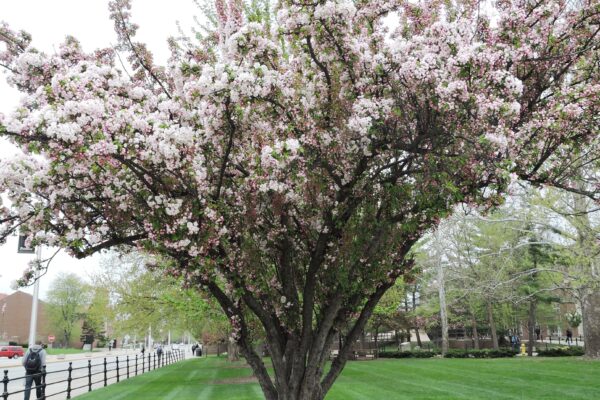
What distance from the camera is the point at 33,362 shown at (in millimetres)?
12445

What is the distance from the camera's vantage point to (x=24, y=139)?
4695 mm

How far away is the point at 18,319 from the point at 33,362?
7237cm

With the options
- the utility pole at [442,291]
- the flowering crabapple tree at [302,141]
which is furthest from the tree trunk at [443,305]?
the flowering crabapple tree at [302,141]

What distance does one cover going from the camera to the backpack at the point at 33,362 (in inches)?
489

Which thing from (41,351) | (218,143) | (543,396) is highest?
(218,143)

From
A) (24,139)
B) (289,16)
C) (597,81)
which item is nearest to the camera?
(24,139)

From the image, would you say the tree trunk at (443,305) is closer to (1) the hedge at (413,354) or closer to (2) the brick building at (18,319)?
(1) the hedge at (413,354)

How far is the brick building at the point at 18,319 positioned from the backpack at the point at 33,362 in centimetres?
6964

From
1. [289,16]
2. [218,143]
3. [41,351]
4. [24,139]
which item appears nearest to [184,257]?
[218,143]

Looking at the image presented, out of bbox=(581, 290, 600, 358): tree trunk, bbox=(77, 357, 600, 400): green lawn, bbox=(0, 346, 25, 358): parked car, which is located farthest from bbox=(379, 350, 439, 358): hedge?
bbox=(0, 346, 25, 358): parked car

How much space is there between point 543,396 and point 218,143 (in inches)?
452

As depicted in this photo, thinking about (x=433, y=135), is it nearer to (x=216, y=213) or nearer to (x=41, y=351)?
(x=216, y=213)

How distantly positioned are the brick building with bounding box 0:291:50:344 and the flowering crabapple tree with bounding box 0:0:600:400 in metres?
78.7

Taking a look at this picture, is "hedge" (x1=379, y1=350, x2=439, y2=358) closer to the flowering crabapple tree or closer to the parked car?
the flowering crabapple tree
